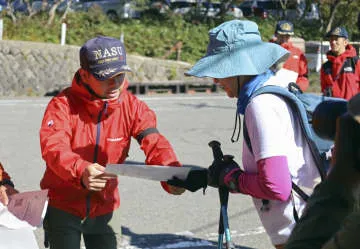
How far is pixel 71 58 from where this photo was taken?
19.7m

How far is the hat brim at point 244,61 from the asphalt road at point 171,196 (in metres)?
3.02

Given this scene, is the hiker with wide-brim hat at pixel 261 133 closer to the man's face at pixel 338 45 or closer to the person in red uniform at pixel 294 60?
the person in red uniform at pixel 294 60

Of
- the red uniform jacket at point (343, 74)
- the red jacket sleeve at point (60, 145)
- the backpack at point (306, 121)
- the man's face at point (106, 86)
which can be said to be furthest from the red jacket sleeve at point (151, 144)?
the red uniform jacket at point (343, 74)

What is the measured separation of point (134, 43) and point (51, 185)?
20610 millimetres

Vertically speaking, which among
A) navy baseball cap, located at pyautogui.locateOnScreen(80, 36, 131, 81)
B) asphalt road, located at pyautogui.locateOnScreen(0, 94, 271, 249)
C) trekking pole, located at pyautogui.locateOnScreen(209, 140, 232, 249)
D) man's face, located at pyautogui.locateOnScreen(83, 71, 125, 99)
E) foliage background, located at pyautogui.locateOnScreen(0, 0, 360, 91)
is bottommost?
foliage background, located at pyautogui.locateOnScreen(0, 0, 360, 91)

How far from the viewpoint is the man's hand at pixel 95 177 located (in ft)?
10.5

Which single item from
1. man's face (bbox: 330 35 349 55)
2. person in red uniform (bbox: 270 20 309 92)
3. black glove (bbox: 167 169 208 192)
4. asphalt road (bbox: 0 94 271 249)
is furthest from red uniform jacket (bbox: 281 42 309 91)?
black glove (bbox: 167 169 208 192)

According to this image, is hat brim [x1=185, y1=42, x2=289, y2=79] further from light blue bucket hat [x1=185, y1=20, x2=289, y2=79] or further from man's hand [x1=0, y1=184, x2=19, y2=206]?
man's hand [x1=0, y1=184, x2=19, y2=206]

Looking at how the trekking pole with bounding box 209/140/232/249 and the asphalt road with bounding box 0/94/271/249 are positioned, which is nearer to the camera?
the trekking pole with bounding box 209/140/232/249

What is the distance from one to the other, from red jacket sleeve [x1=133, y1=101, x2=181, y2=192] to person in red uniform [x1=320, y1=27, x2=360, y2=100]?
487 cm

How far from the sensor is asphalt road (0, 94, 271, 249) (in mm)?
6027

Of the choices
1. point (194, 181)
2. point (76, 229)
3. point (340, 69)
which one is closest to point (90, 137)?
point (76, 229)

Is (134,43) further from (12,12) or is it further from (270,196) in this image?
(270,196)

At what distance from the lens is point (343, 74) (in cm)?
822
